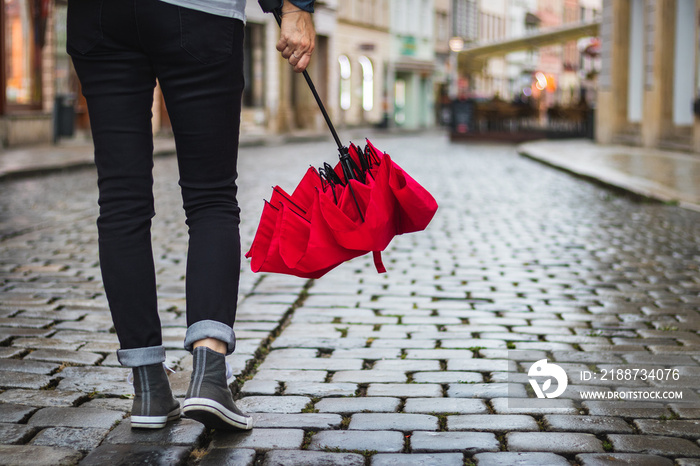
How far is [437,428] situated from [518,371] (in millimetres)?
796

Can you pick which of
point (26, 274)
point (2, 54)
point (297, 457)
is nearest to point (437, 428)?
point (297, 457)

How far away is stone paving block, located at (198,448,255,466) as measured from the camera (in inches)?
96.1

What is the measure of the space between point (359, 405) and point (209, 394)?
2.29ft

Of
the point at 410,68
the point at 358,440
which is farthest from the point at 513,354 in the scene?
the point at 410,68

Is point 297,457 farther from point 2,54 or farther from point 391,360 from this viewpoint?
point 2,54

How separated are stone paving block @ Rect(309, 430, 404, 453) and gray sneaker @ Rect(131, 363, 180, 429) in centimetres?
42

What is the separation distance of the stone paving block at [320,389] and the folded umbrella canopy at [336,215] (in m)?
0.63

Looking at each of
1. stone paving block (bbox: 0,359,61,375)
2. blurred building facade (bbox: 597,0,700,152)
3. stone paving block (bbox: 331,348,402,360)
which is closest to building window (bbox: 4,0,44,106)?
blurred building facade (bbox: 597,0,700,152)

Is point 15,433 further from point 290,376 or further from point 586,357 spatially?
point 586,357

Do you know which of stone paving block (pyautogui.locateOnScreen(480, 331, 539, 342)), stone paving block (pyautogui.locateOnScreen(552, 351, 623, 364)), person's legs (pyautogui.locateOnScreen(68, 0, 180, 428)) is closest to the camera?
person's legs (pyautogui.locateOnScreen(68, 0, 180, 428))

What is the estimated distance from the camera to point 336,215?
254 centimetres

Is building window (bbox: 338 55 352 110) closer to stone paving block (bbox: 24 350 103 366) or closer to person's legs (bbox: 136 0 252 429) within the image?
stone paving block (bbox: 24 350 103 366)

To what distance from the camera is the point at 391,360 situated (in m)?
3.69

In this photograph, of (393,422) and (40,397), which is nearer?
(393,422)
